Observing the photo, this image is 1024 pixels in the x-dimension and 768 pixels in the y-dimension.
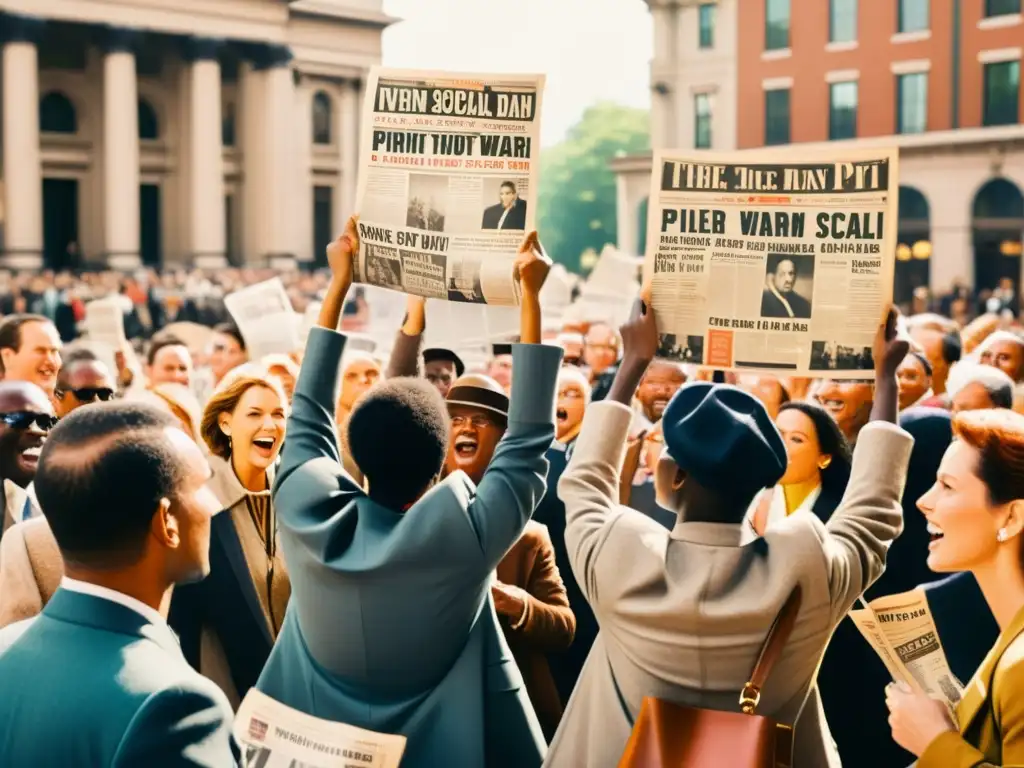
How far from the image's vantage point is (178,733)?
2512 millimetres

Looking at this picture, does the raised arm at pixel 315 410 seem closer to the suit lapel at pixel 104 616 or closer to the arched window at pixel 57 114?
the suit lapel at pixel 104 616

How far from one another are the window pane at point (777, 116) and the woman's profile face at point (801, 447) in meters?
44.1

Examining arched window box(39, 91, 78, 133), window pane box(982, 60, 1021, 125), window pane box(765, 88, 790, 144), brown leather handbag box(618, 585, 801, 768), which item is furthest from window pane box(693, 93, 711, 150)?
brown leather handbag box(618, 585, 801, 768)

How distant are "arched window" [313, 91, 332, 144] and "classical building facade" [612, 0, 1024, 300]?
2005 centimetres

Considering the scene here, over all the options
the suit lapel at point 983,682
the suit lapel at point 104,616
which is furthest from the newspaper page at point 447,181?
the suit lapel at point 104,616

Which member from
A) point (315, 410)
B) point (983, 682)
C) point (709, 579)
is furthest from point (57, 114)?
point (983, 682)

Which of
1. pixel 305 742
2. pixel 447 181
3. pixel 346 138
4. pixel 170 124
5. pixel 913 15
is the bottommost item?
pixel 305 742

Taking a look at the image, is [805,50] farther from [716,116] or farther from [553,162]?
[553,162]

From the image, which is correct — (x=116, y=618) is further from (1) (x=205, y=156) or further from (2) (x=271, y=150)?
(2) (x=271, y=150)

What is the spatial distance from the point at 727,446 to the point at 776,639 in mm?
468

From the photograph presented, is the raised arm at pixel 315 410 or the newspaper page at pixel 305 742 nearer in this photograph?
the newspaper page at pixel 305 742

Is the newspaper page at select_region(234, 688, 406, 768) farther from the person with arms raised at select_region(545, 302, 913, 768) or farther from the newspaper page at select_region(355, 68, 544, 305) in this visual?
the newspaper page at select_region(355, 68, 544, 305)

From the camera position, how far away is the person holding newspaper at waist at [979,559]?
10.3 ft

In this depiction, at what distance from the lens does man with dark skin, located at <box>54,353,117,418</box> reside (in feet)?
22.6
